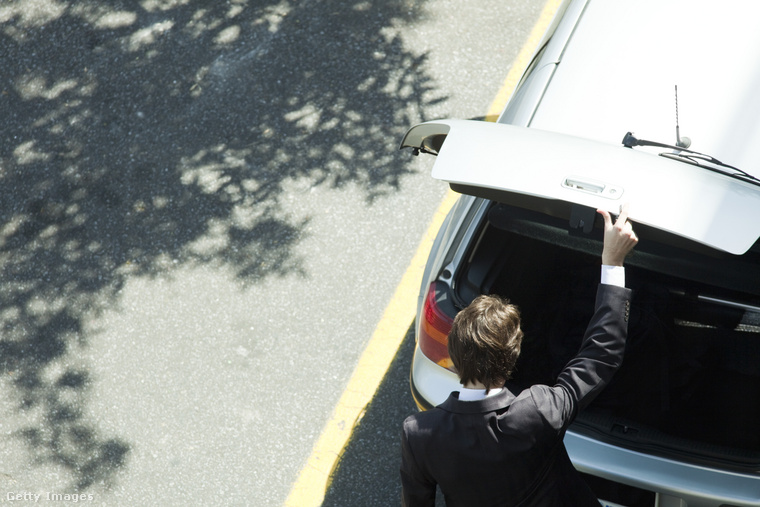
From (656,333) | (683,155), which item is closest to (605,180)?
(683,155)

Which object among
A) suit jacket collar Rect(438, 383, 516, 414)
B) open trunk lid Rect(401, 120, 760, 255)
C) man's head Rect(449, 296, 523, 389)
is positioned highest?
open trunk lid Rect(401, 120, 760, 255)

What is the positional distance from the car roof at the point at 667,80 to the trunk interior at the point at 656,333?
53 cm

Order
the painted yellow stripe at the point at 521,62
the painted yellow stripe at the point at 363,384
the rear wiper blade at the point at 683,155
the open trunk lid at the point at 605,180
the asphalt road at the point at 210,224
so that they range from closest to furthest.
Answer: the open trunk lid at the point at 605,180 → the rear wiper blade at the point at 683,155 → the painted yellow stripe at the point at 363,384 → the asphalt road at the point at 210,224 → the painted yellow stripe at the point at 521,62

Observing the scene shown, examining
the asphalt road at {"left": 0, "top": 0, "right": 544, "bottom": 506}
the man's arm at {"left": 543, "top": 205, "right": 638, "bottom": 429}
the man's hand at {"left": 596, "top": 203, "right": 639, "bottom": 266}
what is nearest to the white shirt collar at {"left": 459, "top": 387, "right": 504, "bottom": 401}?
the man's arm at {"left": 543, "top": 205, "right": 638, "bottom": 429}

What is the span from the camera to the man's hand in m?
2.29

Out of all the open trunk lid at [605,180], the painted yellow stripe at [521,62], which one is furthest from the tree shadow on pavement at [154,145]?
the open trunk lid at [605,180]

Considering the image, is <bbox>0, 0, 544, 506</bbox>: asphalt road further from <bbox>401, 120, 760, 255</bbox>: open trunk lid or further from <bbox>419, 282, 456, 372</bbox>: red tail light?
<bbox>401, 120, 760, 255</bbox>: open trunk lid

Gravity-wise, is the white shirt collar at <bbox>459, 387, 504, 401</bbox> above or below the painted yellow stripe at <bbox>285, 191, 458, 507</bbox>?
above

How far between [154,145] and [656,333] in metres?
3.83

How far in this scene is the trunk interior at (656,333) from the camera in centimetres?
273

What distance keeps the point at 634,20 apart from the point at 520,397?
81.2 inches

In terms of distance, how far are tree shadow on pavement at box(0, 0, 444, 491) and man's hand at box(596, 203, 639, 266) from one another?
101 inches

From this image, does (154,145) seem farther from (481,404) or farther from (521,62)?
(481,404)

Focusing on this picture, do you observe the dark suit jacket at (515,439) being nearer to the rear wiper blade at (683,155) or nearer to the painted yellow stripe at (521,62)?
the rear wiper blade at (683,155)
